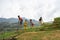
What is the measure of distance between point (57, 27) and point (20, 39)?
8.00 metres

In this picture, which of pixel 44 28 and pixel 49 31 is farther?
pixel 44 28

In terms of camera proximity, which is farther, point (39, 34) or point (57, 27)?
point (57, 27)

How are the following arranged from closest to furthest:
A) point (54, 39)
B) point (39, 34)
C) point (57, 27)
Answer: point (54, 39) → point (39, 34) → point (57, 27)

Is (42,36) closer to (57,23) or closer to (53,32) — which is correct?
(53,32)

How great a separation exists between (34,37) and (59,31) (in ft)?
14.5

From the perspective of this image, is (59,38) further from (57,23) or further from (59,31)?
(57,23)

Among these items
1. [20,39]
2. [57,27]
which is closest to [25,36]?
[20,39]

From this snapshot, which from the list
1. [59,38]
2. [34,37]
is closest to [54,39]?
[59,38]

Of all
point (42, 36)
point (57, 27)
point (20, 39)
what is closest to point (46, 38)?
point (42, 36)

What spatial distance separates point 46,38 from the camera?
34.9 m

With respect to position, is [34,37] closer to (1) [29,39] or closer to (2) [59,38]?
(1) [29,39]

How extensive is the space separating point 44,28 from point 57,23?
2.26 m

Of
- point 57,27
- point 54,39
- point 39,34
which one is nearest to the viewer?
point 54,39

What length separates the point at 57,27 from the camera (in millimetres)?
40781
